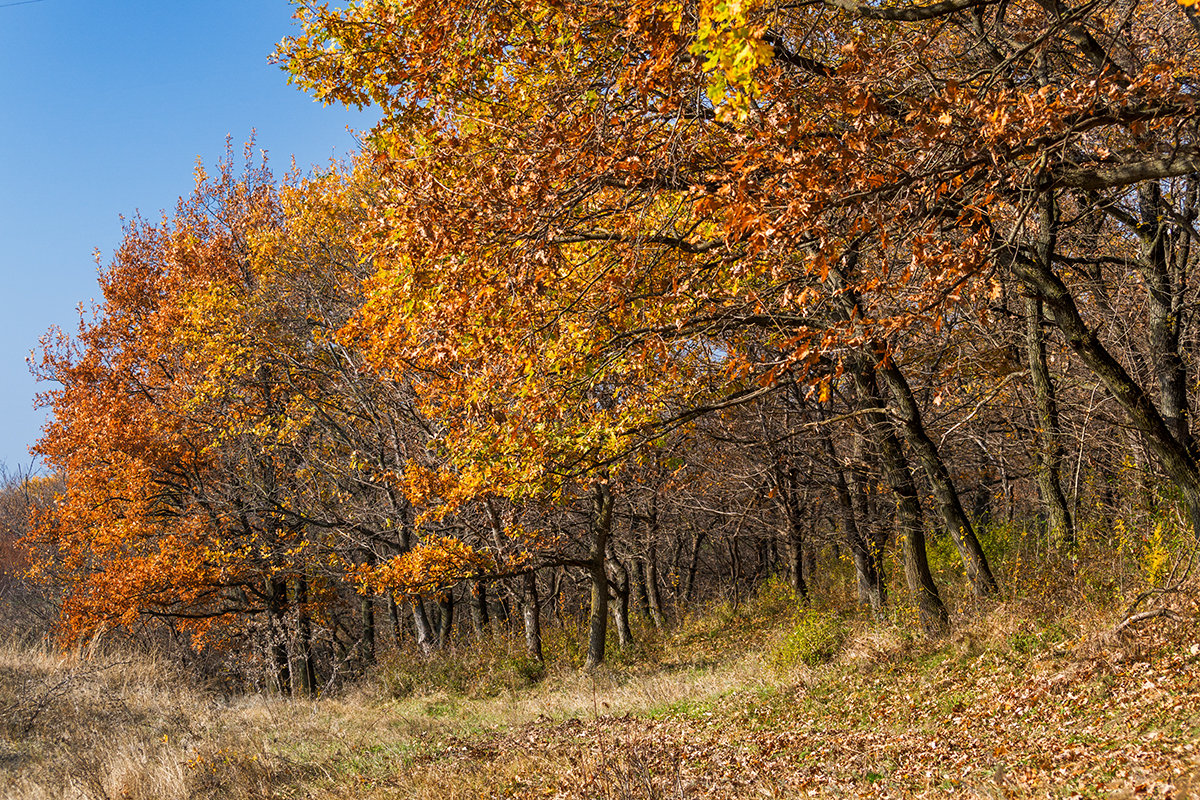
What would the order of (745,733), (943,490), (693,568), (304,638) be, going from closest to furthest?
(745,733) → (943,490) → (304,638) → (693,568)

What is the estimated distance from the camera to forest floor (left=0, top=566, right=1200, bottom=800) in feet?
19.8

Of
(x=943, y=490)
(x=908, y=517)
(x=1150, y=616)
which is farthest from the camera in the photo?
(x=908, y=517)

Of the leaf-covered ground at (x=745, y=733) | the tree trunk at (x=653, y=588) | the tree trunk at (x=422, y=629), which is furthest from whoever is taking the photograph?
the tree trunk at (x=653, y=588)

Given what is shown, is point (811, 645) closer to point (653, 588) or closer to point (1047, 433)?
point (1047, 433)

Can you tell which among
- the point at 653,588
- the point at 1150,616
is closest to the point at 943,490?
the point at 1150,616

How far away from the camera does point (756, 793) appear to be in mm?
6227

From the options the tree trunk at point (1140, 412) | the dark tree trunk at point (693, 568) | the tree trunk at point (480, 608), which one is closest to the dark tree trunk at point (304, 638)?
the tree trunk at point (480, 608)

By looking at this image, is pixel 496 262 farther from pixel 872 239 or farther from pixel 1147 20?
pixel 1147 20

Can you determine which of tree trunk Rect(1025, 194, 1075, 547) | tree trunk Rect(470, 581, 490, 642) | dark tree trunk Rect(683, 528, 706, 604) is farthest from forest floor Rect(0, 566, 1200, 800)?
dark tree trunk Rect(683, 528, 706, 604)

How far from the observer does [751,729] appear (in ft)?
30.1

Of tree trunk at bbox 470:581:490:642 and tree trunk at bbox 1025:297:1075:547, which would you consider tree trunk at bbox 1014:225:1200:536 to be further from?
tree trunk at bbox 470:581:490:642

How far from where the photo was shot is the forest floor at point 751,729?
6.03 meters

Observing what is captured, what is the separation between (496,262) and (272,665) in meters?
11.8

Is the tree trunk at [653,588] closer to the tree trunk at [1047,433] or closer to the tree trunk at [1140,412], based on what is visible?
the tree trunk at [1047,433]
